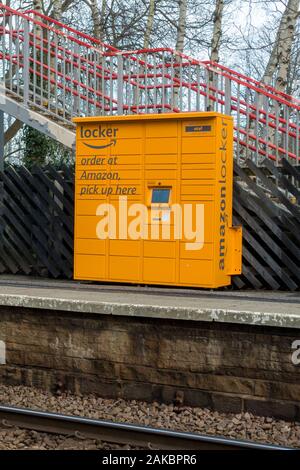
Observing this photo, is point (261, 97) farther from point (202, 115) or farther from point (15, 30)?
point (15, 30)

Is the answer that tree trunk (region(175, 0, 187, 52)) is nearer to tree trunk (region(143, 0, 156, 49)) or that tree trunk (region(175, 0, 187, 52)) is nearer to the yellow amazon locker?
tree trunk (region(143, 0, 156, 49))

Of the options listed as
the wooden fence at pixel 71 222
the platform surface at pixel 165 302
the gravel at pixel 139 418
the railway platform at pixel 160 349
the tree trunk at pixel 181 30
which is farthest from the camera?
the tree trunk at pixel 181 30

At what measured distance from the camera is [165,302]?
865cm

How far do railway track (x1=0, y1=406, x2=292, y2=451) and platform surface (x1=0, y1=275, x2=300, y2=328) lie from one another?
129 centimetres

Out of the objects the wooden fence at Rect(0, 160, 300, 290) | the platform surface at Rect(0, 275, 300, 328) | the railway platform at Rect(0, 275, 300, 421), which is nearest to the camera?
the railway platform at Rect(0, 275, 300, 421)

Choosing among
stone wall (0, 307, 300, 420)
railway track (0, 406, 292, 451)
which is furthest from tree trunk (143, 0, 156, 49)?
railway track (0, 406, 292, 451)

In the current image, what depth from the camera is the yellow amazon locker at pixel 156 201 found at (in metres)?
10.7

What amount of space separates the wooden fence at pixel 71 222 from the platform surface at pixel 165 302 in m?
0.49

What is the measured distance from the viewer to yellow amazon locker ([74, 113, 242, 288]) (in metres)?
10.7

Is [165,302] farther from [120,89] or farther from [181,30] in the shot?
[181,30]

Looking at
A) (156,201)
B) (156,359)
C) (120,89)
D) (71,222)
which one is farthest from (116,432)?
(120,89)

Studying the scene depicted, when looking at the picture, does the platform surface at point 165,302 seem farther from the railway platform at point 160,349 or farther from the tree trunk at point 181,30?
the tree trunk at point 181,30

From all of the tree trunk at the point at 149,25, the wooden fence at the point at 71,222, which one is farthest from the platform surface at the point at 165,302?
the tree trunk at the point at 149,25

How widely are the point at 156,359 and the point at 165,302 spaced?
3.05ft
